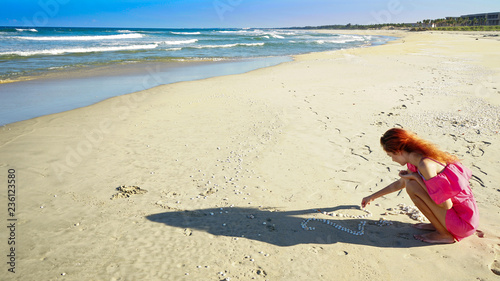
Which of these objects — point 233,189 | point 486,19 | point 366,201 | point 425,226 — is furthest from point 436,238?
point 486,19

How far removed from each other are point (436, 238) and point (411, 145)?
1016 mm

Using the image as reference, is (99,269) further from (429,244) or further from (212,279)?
(429,244)

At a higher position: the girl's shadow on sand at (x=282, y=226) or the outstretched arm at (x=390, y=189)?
the outstretched arm at (x=390, y=189)

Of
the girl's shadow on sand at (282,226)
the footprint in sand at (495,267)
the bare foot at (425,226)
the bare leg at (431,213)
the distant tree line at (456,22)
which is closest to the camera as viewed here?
the footprint in sand at (495,267)

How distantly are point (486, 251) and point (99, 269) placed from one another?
3.63 m

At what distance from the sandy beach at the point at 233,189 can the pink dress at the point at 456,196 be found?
0.77 feet

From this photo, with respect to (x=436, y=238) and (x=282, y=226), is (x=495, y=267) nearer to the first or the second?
(x=436, y=238)

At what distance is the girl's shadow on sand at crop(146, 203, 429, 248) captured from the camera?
10.7 ft

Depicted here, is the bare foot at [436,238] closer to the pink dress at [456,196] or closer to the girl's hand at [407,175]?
the pink dress at [456,196]

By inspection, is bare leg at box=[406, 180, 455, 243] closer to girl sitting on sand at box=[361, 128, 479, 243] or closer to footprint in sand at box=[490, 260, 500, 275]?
girl sitting on sand at box=[361, 128, 479, 243]

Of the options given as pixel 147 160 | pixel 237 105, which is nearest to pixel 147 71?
pixel 237 105

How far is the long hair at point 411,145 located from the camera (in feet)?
9.54

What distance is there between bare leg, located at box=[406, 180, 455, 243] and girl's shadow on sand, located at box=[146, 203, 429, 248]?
0.14 m

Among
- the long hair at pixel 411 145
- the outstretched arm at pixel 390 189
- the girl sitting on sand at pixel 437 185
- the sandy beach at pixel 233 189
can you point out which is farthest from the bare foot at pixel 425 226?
the long hair at pixel 411 145
